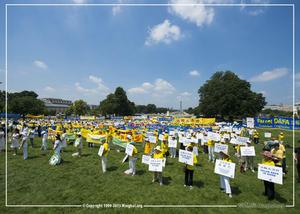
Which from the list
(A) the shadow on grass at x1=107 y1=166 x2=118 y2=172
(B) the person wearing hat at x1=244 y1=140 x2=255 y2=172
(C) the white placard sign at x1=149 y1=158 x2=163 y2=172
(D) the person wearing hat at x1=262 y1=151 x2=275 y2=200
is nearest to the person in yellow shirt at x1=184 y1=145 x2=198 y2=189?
(C) the white placard sign at x1=149 y1=158 x2=163 y2=172

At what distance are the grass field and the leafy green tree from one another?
170 feet

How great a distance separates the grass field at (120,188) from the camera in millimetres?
Result: 7578

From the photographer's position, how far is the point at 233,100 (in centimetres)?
6069

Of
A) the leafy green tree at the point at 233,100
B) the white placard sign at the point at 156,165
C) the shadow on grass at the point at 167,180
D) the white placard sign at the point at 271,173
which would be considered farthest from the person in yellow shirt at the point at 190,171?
the leafy green tree at the point at 233,100

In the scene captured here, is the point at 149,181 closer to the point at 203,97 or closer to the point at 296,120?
the point at 296,120

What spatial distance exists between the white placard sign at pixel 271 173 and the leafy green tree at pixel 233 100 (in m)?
57.1

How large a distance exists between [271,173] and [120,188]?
6.61 m

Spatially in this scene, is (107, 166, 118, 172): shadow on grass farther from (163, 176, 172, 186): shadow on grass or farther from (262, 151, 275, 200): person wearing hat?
(262, 151, 275, 200): person wearing hat

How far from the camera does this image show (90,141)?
61.1 ft

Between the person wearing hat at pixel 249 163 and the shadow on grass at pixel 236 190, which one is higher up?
the person wearing hat at pixel 249 163

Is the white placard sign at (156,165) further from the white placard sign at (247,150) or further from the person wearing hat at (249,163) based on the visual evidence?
the person wearing hat at (249,163)

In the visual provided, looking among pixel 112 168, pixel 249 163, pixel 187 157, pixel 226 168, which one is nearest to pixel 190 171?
pixel 187 157

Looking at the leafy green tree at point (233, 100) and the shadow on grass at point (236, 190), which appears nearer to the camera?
the shadow on grass at point (236, 190)

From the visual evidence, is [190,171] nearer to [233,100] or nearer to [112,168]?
[112,168]
